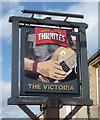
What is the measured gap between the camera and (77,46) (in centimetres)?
1398

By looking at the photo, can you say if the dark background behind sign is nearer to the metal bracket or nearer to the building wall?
the metal bracket

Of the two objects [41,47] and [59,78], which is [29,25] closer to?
[41,47]

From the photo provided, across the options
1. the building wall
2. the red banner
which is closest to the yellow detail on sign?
the red banner

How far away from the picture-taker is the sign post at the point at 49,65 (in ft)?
42.4

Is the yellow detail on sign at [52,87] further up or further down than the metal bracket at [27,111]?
further up

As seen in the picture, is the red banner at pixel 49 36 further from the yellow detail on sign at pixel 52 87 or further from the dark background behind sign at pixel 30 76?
the yellow detail on sign at pixel 52 87

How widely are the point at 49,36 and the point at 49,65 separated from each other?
3.84 feet

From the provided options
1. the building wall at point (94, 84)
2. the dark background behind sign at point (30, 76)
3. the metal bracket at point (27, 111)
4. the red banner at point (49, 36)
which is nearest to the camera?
the metal bracket at point (27, 111)

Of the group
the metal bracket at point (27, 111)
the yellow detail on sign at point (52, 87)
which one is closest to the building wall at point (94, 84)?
the yellow detail on sign at point (52, 87)

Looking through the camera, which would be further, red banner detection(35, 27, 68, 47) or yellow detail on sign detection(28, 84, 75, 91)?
red banner detection(35, 27, 68, 47)

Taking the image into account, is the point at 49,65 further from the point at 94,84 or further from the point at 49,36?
the point at 94,84

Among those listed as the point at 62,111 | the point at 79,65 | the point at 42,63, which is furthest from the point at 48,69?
the point at 62,111

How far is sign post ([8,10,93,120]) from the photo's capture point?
12930 mm

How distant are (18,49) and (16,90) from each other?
5.19ft
